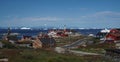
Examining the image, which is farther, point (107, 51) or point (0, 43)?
point (0, 43)

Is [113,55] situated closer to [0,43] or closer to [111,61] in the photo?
[111,61]

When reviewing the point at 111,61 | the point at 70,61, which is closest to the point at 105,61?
the point at 111,61

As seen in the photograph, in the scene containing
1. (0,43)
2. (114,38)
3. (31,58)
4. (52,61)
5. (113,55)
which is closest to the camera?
(52,61)

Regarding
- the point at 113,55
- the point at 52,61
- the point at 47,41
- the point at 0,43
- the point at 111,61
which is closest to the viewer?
the point at 52,61

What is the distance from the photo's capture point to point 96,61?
4959 centimetres

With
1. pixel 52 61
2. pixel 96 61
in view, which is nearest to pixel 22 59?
pixel 52 61

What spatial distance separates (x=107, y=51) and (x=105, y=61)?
1209 cm

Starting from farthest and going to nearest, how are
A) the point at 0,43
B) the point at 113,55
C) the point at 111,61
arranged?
1. the point at 0,43
2. the point at 113,55
3. the point at 111,61

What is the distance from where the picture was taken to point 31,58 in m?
47.4

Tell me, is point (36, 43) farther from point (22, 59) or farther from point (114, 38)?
point (22, 59)

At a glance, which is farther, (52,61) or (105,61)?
(105,61)

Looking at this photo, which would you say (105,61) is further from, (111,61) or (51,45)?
(51,45)

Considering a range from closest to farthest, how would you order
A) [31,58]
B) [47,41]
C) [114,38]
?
[31,58] → [47,41] → [114,38]

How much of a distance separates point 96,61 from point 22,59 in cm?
1269
